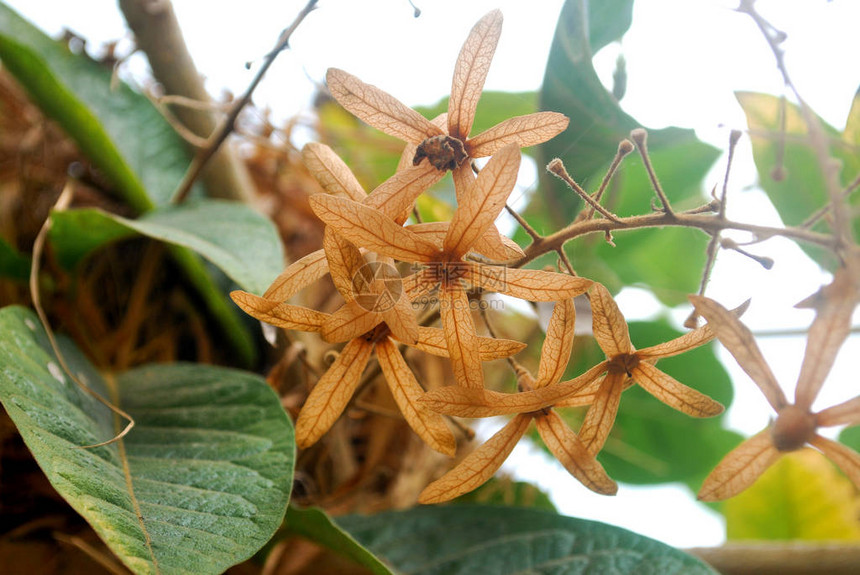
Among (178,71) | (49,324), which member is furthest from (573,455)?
(178,71)

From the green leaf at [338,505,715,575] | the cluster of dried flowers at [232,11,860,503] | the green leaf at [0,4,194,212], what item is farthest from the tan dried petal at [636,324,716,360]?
the green leaf at [0,4,194,212]

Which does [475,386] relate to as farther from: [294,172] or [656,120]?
[294,172]

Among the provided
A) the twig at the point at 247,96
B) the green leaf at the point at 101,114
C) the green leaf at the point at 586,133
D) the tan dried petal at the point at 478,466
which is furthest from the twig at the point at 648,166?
the green leaf at the point at 101,114

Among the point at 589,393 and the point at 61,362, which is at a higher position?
the point at 589,393

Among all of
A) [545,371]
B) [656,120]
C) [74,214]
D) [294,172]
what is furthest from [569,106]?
[294,172]

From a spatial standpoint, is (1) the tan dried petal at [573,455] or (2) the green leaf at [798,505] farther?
(2) the green leaf at [798,505]

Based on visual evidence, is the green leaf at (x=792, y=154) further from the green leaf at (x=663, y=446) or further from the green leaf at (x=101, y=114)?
the green leaf at (x=101, y=114)

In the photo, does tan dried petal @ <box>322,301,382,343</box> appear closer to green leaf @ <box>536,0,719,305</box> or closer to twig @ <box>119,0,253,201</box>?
green leaf @ <box>536,0,719,305</box>
